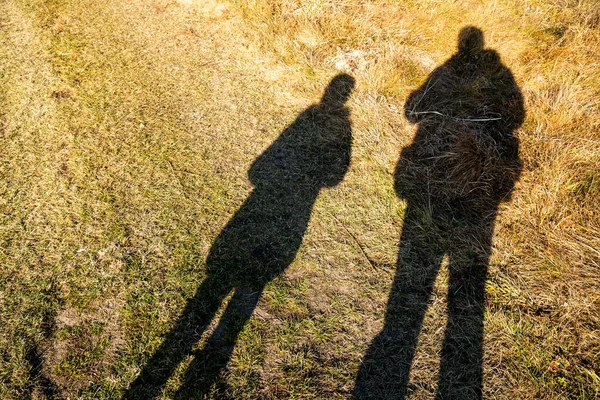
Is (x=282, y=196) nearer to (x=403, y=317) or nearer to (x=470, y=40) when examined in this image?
(x=403, y=317)

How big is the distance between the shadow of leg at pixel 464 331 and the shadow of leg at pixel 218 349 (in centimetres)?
144

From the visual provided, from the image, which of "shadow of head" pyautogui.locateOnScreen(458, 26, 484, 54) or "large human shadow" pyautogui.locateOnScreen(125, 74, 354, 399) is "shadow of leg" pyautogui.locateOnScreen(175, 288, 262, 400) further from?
"shadow of head" pyautogui.locateOnScreen(458, 26, 484, 54)

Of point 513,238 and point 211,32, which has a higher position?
point 211,32

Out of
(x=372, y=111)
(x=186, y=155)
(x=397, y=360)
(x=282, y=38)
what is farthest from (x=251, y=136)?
(x=397, y=360)

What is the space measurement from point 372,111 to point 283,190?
1.50 meters

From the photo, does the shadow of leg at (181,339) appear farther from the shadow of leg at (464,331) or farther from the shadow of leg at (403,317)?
the shadow of leg at (464,331)

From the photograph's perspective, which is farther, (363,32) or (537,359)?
(363,32)

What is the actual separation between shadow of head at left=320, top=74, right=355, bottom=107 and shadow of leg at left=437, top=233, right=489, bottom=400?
7.31 ft

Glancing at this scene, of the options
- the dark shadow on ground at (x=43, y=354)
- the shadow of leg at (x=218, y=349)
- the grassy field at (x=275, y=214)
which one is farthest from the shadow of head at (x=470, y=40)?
the dark shadow on ground at (x=43, y=354)

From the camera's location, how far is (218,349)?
2.52m

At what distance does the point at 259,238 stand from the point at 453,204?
72.3 inches

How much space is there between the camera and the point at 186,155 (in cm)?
366

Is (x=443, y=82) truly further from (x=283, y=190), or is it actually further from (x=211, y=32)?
(x=211, y=32)

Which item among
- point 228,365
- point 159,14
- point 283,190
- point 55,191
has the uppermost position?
point 159,14
